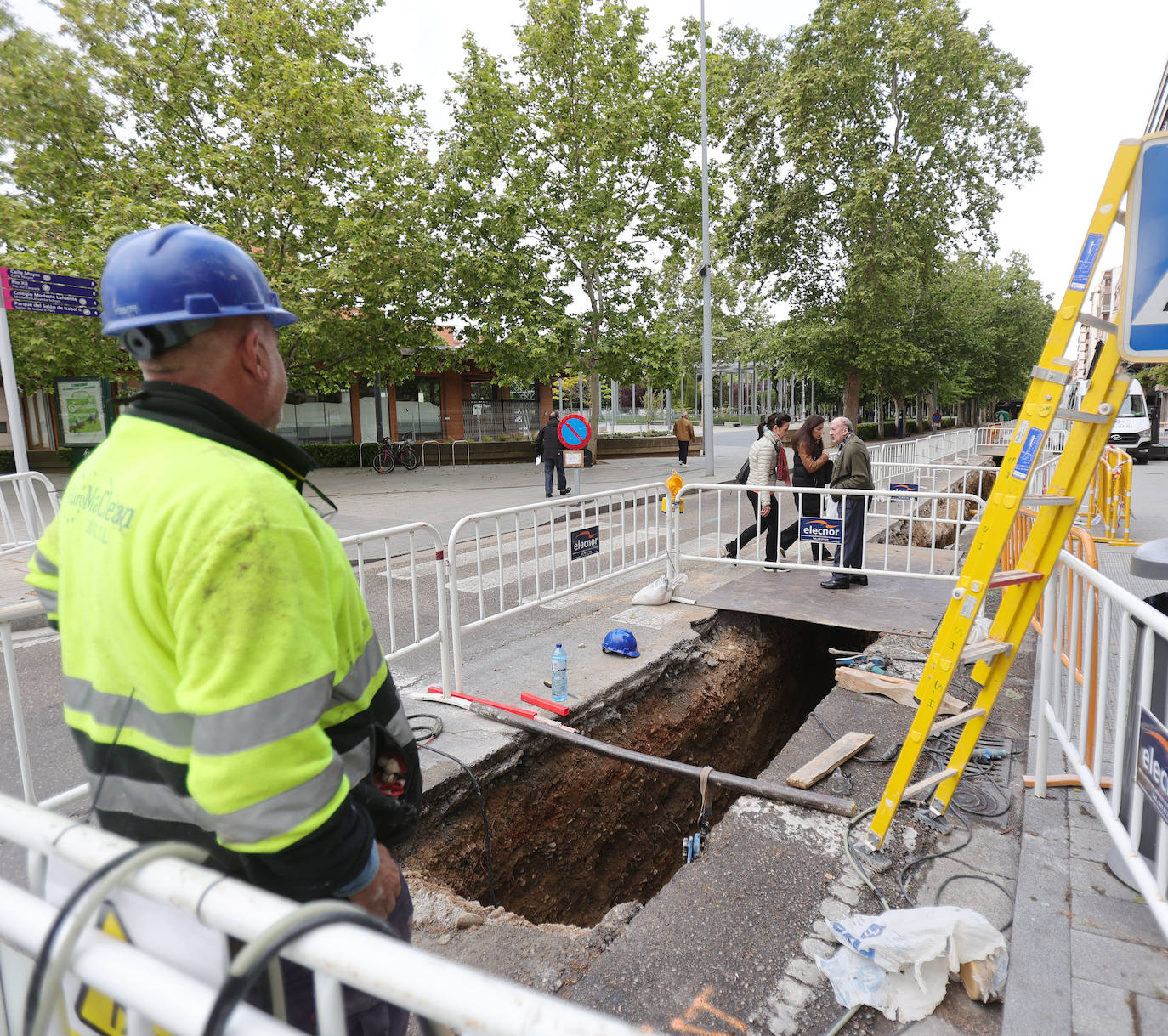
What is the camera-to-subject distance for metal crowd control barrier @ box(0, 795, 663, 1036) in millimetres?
807

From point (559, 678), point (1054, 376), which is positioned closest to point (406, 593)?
point (559, 678)

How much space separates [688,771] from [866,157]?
87.5ft

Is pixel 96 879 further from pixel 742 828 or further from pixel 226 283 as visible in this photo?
pixel 742 828

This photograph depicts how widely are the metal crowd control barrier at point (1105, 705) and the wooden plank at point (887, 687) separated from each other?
93 cm

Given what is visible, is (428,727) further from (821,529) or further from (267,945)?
(821,529)

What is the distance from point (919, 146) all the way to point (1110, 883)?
28586 mm

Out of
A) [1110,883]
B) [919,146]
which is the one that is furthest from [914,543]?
[919,146]

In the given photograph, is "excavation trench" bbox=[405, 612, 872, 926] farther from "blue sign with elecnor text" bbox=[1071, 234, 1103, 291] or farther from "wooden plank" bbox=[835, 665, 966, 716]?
"blue sign with elecnor text" bbox=[1071, 234, 1103, 291]

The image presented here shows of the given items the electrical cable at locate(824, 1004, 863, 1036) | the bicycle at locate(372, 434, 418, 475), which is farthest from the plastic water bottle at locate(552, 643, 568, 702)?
the bicycle at locate(372, 434, 418, 475)

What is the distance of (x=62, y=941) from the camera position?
3.12 feet

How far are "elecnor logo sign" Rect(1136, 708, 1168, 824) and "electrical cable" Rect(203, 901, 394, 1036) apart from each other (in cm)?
249

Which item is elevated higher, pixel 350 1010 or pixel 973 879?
pixel 350 1010

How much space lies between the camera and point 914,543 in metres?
11.9

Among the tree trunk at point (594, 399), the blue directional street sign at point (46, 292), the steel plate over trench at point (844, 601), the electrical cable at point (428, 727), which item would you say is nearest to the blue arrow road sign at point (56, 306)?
the blue directional street sign at point (46, 292)
